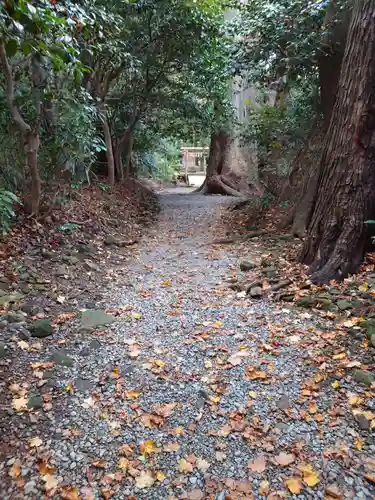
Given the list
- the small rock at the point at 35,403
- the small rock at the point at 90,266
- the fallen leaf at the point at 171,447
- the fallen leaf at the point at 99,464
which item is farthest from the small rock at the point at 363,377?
the small rock at the point at 90,266

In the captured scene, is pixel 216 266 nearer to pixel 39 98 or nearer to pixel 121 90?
pixel 39 98

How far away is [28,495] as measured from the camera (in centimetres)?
185

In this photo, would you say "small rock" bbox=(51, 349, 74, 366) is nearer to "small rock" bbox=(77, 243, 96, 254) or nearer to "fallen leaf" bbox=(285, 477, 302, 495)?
"fallen leaf" bbox=(285, 477, 302, 495)

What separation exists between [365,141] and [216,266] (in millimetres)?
2372

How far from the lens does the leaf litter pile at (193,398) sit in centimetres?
196

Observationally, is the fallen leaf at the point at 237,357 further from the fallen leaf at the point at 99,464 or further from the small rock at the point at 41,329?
the small rock at the point at 41,329

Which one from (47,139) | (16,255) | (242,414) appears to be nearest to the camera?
(242,414)

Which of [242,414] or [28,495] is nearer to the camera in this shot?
[28,495]

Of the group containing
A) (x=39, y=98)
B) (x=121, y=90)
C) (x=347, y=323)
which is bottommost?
(x=347, y=323)

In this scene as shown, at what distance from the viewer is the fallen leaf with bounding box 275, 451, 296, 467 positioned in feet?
6.70

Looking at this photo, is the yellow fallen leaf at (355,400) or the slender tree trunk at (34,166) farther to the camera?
the slender tree trunk at (34,166)

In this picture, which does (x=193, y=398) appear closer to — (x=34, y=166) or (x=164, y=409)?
(x=164, y=409)

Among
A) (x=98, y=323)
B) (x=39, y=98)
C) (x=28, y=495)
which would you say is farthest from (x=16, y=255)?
(x=28, y=495)

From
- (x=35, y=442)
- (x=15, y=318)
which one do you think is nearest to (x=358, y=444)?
(x=35, y=442)
